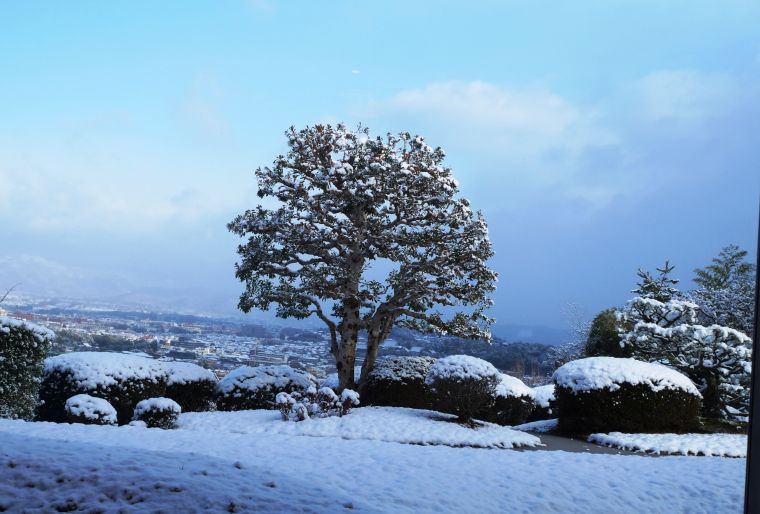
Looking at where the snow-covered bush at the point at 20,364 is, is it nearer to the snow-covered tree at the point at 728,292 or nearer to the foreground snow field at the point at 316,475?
the foreground snow field at the point at 316,475

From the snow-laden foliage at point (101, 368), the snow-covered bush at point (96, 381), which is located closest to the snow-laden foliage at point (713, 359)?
the snow-laden foliage at point (101, 368)

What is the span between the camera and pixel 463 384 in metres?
10.9

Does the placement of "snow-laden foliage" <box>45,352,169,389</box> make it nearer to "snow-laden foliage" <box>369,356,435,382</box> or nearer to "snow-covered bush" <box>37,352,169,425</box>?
"snow-covered bush" <box>37,352,169,425</box>

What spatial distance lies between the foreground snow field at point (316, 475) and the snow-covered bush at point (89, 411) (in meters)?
0.75

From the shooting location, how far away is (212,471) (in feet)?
17.2

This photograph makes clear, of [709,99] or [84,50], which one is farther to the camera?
[84,50]

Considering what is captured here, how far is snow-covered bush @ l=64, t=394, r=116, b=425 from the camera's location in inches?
370

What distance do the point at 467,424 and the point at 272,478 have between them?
20.0 feet

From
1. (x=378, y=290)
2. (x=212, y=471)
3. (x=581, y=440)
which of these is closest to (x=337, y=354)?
(x=378, y=290)

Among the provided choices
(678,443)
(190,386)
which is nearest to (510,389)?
(678,443)

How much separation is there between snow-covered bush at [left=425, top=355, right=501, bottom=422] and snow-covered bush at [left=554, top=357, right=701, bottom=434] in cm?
169

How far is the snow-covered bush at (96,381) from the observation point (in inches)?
402

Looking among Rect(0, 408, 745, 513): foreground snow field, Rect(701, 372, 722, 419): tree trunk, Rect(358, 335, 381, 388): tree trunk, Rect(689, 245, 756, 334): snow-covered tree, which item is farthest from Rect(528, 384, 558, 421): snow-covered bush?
Rect(0, 408, 745, 513): foreground snow field

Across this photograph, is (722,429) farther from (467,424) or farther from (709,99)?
(709,99)
